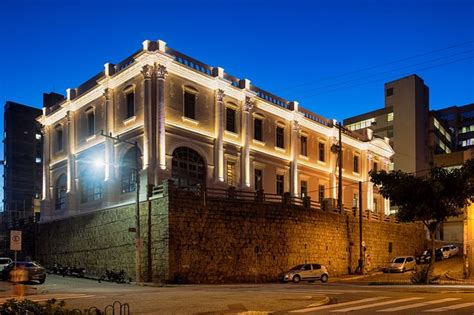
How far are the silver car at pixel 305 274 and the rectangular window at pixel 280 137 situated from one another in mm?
13941

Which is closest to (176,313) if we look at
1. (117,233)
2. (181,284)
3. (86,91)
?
(181,284)

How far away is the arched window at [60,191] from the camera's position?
4666cm

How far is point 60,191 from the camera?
156 feet

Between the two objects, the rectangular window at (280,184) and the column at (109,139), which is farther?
the rectangular window at (280,184)

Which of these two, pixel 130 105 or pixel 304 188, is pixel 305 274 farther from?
pixel 130 105

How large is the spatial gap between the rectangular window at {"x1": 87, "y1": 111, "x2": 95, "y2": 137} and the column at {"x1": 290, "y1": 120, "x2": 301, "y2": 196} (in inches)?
708

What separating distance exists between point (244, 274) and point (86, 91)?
2006 centimetres

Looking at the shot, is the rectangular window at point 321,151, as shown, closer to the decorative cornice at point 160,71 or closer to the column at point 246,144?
the column at point 246,144

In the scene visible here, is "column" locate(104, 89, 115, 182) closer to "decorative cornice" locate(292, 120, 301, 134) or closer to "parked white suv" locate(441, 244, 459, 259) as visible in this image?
"decorative cornice" locate(292, 120, 301, 134)

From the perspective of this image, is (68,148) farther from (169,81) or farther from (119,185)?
(169,81)

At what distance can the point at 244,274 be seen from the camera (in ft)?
116

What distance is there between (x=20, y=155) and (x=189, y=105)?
2763 inches

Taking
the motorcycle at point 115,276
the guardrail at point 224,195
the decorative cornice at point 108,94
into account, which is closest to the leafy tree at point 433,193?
the guardrail at point 224,195

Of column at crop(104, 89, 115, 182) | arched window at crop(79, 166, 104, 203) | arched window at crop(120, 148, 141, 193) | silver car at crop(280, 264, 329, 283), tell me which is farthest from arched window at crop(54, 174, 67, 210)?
silver car at crop(280, 264, 329, 283)
